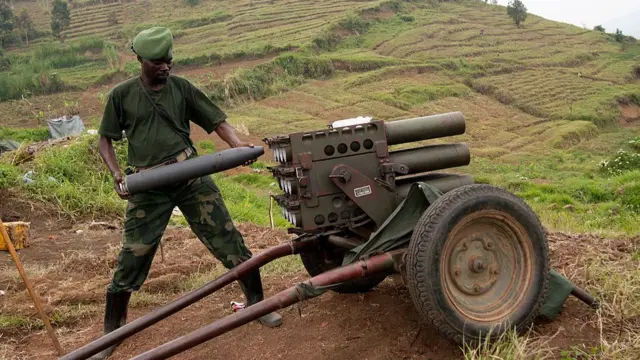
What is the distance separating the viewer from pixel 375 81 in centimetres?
3238

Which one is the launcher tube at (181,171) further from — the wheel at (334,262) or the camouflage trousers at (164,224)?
the wheel at (334,262)

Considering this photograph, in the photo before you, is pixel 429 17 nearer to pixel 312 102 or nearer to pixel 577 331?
pixel 312 102

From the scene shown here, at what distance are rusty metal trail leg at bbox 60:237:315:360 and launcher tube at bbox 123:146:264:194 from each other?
669mm

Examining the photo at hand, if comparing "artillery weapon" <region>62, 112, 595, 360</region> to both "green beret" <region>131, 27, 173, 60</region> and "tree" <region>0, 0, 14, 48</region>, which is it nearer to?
"green beret" <region>131, 27, 173, 60</region>

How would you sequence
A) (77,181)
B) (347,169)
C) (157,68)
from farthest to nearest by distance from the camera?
(77,181)
(157,68)
(347,169)

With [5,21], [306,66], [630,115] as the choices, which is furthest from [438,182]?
[5,21]

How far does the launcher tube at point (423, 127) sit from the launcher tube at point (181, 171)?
866mm

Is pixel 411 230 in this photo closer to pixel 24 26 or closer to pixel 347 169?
pixel 347 169

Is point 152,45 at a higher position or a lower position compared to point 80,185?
higher

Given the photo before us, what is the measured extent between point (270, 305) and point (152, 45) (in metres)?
1.76

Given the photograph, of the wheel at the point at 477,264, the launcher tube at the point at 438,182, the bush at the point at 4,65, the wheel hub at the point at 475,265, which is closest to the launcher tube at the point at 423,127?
the launcher tube at the point at 438,182

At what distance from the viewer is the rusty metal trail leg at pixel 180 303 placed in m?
3.49

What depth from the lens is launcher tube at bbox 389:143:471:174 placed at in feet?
12.2

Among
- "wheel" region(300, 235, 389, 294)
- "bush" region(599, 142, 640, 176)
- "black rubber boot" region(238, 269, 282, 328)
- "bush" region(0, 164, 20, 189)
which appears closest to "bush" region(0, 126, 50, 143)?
"bush" region(0, 164, 20, 189)
